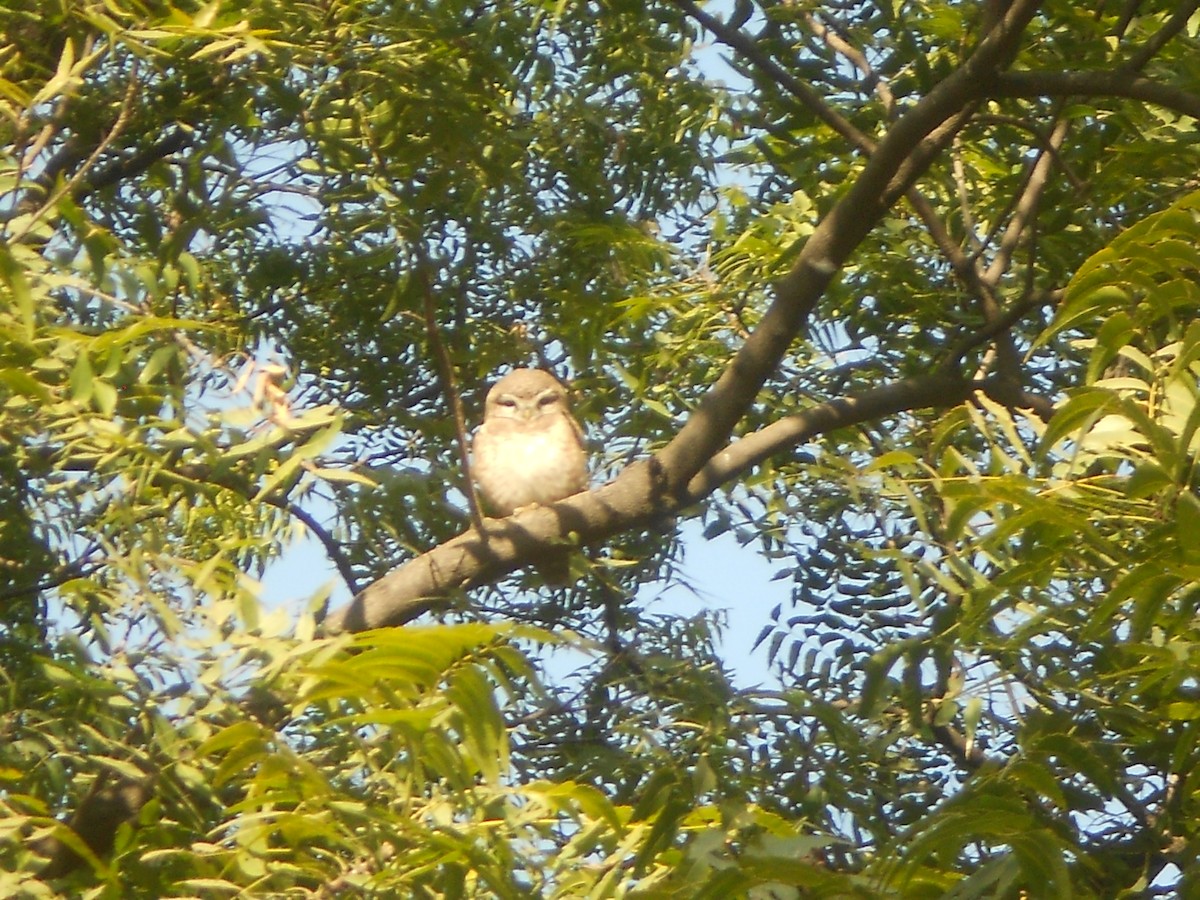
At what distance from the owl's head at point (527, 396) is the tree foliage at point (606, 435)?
0.55ft

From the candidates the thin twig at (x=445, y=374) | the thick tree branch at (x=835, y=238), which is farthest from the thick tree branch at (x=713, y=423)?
the thin twig at (x=445, y=374)

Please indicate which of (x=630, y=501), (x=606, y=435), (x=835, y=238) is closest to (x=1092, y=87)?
(x=835, y=238)

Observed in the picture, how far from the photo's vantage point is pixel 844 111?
405cm

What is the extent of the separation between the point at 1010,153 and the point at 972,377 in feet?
1.95

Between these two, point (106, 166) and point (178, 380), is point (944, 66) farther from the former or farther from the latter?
point (106, 166)

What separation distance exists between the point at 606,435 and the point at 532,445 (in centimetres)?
43

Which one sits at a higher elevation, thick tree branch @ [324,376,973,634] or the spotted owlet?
the spotted owlet

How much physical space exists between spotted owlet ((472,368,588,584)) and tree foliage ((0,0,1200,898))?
19cm

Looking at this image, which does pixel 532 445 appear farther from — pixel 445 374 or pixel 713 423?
pixel 445 374

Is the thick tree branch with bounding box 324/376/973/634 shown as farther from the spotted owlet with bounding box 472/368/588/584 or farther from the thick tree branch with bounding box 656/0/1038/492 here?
the spotted owlet with bounding box 472/368/588/584

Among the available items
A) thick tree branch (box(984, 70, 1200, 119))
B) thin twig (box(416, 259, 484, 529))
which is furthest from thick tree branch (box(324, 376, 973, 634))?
thick tree branch (box(984, 70, 1200, 119))

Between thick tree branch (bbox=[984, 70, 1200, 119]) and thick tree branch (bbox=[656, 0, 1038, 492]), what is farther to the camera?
thick tree branch (bbox=[656, 0, 1038, 492])

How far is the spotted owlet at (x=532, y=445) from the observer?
5.11m

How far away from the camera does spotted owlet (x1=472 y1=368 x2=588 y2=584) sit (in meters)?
5.11
